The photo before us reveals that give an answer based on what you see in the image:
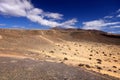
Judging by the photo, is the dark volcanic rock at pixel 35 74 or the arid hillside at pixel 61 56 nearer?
the dark volcanic rock at pixel 35 74

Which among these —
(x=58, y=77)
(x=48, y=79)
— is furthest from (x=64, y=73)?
(x=48, y=79)

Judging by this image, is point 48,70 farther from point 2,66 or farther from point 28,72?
point 2,66

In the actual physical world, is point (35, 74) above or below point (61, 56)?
above

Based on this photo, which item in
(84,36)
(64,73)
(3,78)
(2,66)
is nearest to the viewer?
(3,78)

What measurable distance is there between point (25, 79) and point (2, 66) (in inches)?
126

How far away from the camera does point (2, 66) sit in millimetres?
12281

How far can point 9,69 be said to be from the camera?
11648 millimetres

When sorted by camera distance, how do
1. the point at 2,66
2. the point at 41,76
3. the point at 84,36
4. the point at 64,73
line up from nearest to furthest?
the point at 41,76
the point at 64,73
the point at 2,66
the point at 84,36

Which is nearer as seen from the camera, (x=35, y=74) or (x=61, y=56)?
(x=35, y=74)

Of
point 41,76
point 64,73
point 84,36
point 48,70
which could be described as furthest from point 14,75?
point 84,36

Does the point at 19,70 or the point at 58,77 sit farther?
the point at 19,70

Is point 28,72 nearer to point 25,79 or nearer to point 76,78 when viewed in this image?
point 25,79

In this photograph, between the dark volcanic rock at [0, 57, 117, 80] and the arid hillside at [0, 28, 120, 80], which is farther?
the arid hillside at [0, 28, 120, 80]

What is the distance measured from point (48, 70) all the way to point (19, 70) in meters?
2.00
